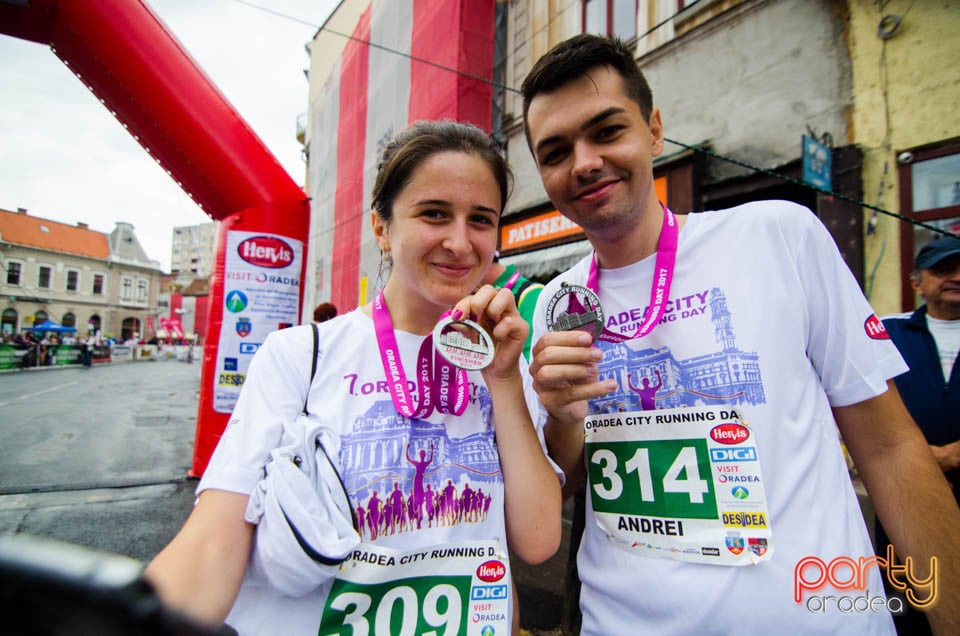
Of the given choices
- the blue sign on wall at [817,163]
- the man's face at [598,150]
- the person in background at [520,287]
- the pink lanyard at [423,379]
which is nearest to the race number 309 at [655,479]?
the pink lanyard at [423,379]

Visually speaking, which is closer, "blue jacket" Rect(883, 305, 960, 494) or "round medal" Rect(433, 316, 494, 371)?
"round medal" Rect(433, 316, 494, 371)

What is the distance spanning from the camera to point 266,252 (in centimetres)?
490

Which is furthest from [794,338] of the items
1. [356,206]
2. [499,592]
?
[356,206]

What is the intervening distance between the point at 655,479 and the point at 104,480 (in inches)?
250

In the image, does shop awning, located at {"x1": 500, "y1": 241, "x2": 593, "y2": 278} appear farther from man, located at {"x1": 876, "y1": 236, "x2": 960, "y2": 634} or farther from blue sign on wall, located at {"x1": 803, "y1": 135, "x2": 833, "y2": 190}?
man, located at {"x1": 876, "y1": 236, "x2": 960, "y2": 634}

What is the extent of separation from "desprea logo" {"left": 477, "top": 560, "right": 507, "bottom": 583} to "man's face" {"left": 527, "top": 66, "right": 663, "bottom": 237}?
1.09 metres

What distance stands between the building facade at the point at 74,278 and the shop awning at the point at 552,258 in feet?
31.6

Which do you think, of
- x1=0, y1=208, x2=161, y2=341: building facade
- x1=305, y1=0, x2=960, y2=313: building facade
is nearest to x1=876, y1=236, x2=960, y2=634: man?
x1=305, y1=0, x2=960, y2=313: building facade

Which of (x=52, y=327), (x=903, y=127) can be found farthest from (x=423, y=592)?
(x=52, y=327)

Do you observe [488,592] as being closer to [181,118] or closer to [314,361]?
[314,361]

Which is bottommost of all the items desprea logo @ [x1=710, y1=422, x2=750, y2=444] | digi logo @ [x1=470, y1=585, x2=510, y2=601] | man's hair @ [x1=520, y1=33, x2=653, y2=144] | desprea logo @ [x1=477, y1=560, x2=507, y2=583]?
digi logo @ [x1=470, y1=585, x2=510, y2=601]

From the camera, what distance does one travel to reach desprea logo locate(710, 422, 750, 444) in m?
1.21

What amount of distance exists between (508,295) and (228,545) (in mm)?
936

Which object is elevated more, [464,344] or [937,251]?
[937,251]
